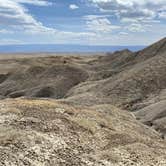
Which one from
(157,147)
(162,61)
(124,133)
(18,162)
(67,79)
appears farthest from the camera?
(67,79)

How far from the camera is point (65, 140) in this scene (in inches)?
698

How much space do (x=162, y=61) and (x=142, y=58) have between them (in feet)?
40.3

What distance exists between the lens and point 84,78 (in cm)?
6250

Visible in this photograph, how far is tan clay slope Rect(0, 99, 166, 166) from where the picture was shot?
16219 millimetres

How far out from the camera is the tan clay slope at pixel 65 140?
16.2m

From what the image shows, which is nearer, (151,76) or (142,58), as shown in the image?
(151,76)

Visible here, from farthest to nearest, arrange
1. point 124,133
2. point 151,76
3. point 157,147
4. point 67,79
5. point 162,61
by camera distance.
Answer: point 67,79 < point 162,61 < point 151,76 < point 124,133 < point 157,147

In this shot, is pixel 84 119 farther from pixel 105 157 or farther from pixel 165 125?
pixel 165 125

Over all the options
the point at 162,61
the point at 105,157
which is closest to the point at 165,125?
the point at 105,157

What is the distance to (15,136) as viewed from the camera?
1688 cm

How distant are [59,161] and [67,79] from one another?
4418cm

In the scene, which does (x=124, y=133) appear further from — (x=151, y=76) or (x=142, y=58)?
(x=142, y=58)

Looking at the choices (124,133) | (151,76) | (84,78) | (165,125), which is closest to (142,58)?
(84,78)

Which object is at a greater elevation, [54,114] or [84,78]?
[54,114]
